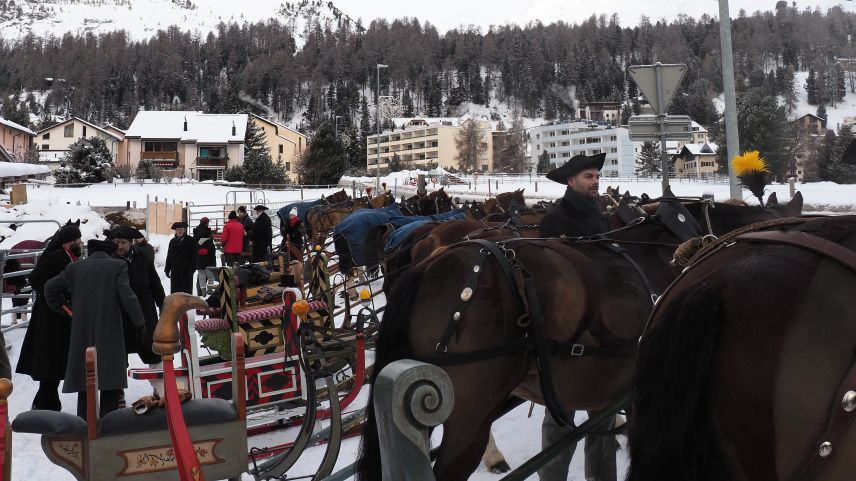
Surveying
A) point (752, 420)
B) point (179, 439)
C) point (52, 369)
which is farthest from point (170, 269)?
point (752, 420)

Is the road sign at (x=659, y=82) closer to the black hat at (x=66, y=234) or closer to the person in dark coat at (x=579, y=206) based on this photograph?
the person in dark coat at (x=579, y=206)

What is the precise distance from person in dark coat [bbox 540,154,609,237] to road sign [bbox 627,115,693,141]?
259 centimetres

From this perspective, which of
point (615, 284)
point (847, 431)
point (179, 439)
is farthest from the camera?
point (615, 284)

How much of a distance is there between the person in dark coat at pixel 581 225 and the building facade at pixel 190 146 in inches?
3051

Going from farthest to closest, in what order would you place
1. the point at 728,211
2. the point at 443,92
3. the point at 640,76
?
the point at 443,92 < the point at 640,76 < the point at 728,211

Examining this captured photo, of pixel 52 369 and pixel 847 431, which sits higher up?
pixel 847 431

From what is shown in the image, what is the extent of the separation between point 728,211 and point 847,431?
3.00 meters

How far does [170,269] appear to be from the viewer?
41.4ft

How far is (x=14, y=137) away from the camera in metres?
70.9

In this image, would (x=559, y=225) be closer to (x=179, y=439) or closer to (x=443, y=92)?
(x=179, y=439)

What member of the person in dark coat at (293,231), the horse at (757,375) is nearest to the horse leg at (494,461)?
the horse at (757,375)

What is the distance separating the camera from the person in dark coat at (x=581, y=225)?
4156mm

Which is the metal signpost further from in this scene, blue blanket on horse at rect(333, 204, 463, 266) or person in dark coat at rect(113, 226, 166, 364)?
person in dark coat at rect(113, 226, 166, 364)

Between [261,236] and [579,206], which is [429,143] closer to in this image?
[261,236]
